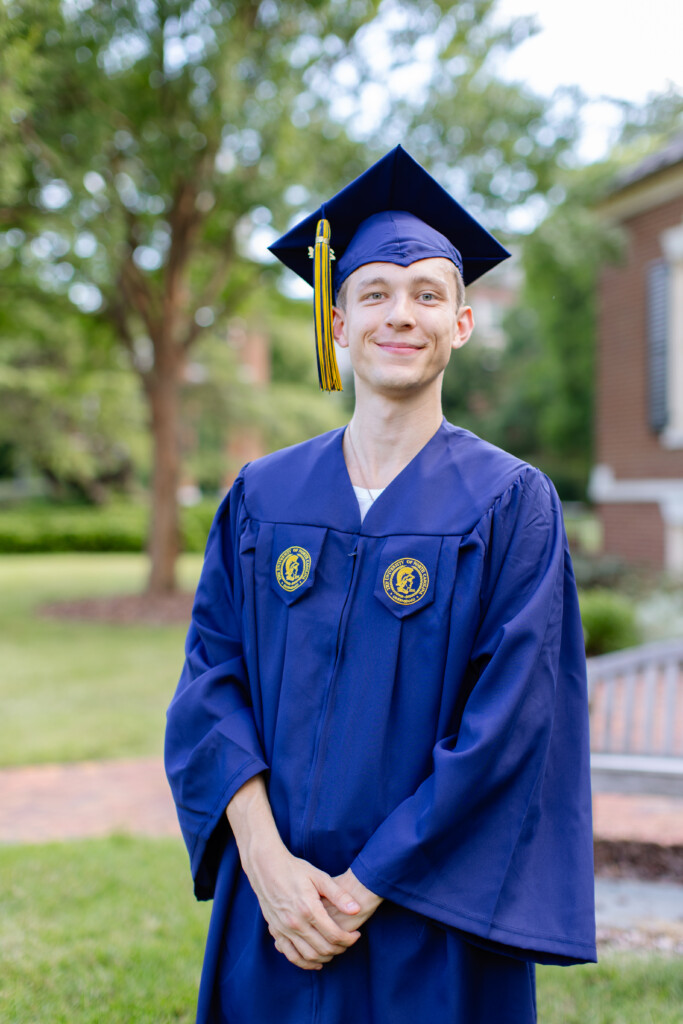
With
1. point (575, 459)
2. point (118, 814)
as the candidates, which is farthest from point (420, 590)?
point (575, 459)

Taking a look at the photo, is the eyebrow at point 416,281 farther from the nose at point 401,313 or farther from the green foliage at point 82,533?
the green foliage at point 82,533

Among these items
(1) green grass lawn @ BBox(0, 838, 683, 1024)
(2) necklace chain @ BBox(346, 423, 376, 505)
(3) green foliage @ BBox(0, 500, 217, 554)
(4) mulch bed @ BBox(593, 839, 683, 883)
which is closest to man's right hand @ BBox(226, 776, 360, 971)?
(2) necklace chain @ BBox(346, 423, 376, 505)

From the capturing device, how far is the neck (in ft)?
5.86

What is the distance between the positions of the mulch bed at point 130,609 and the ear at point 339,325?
848 cm

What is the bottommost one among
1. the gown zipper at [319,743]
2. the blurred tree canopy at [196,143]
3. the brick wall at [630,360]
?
the gown zipper at [319,743]

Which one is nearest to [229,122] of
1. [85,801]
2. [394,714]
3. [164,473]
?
[164,473]

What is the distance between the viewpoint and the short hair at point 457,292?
1823mm

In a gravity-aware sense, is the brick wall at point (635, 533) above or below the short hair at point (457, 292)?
below

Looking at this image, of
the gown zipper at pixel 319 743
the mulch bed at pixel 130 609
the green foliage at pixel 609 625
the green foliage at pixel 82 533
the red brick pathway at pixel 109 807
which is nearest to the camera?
the gown zipper at pixel 319 743

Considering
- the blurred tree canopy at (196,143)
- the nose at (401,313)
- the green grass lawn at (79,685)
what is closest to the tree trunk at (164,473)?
the blurred tree canopy at (196,143)

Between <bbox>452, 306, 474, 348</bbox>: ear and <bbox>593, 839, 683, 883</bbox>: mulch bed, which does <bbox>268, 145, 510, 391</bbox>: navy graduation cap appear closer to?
<bbox>452, 306, 474, 348</bbox>: ear

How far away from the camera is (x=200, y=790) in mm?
1739

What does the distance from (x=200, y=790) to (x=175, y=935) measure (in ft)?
5.81

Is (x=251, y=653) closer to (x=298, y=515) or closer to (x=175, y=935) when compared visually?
(x=298, y=515)
